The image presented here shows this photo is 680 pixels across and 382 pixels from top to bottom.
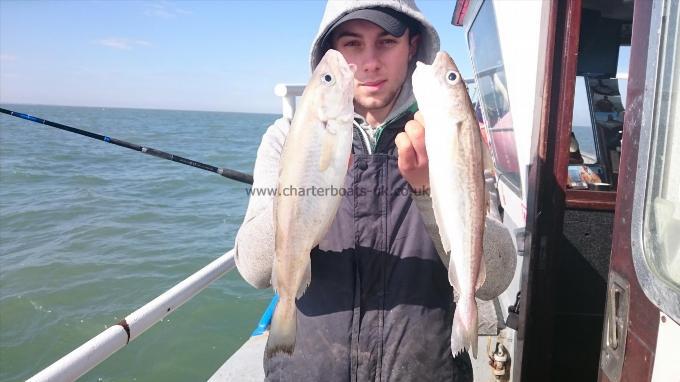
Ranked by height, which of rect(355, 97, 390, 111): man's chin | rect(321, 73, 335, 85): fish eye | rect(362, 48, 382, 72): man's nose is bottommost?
rect(355, 97, 390, 111): man's chin

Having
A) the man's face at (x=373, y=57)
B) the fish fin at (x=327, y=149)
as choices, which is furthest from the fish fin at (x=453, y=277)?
the man's face at (x=373, y=57)

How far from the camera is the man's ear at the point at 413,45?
2.50m

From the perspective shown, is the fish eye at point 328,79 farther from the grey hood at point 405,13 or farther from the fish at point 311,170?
the grey hood at point 405,13

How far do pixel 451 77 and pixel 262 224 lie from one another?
1.07 m

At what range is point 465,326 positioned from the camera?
192cm

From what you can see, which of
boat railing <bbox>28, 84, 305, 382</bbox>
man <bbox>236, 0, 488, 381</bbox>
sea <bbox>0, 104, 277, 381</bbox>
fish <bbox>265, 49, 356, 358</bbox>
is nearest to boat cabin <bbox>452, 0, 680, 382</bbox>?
man <bbox>236, 0, 488, 381</bbox>

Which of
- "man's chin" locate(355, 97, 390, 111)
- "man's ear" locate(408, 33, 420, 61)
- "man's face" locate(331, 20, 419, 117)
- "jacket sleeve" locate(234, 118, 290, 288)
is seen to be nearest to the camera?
"jacket sleeve" locate(234, 118, 290, 288)

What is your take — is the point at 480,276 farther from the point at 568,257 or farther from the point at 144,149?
the point at 144,149

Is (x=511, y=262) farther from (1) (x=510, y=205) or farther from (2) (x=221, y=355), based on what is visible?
(2) (x=221, y=355)

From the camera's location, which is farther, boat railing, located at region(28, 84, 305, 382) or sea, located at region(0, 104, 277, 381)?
sea, located at region(0, 104, 277, 381)

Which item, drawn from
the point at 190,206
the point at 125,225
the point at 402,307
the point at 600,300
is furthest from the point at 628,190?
the point at 190,206

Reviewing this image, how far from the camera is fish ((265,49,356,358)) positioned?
182cm

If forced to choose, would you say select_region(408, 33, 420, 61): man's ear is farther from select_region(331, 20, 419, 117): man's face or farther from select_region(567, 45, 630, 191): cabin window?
select_region(567, 45, 630, 191): cabin window

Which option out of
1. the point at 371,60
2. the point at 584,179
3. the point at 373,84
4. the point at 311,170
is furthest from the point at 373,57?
the point at 584,179
